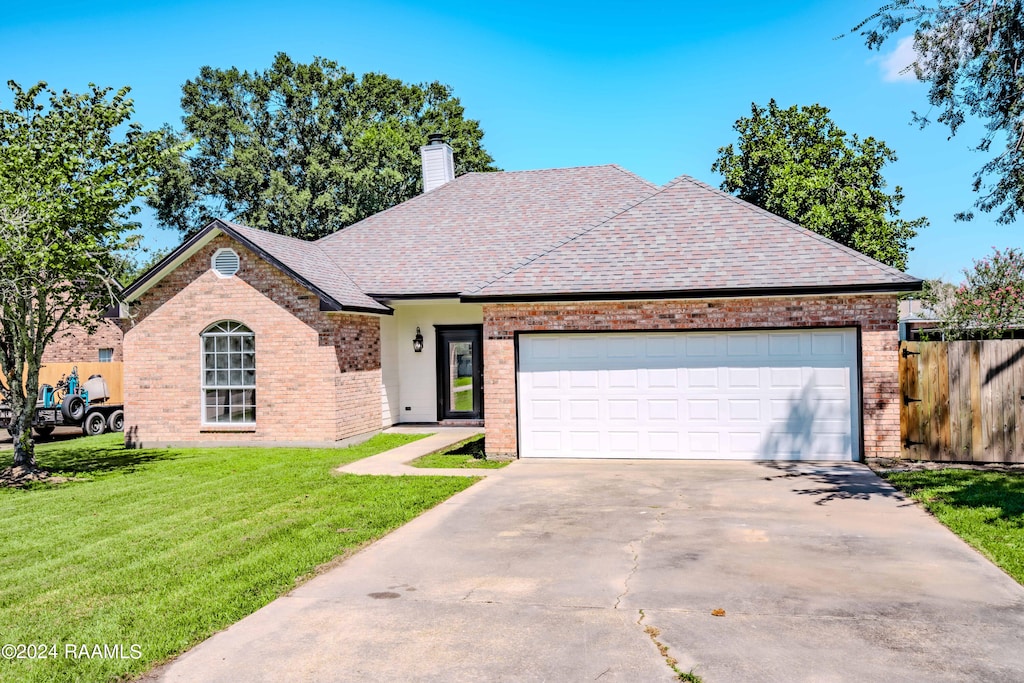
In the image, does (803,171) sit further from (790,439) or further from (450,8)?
(790,439)

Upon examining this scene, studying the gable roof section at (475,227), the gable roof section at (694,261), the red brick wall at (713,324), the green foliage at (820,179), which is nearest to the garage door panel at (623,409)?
the red brick wall at (713,324)

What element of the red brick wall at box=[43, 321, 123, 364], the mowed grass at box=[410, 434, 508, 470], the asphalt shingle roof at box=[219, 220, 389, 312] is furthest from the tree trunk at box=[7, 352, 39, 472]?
the red brick wall at box=[43, 321, 123, 364]

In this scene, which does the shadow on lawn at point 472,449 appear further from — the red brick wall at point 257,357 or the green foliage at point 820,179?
the green foliage at point 820,179

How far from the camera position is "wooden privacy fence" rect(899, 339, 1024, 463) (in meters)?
13.2

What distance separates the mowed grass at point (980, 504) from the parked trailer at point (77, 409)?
65.2 feet

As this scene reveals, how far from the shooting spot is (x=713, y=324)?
1404 cm

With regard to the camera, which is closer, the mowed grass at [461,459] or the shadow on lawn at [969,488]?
the shadow on lawn at [969,488]

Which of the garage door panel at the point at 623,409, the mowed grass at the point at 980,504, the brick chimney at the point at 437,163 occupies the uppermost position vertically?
the brick chimney at the point at 437,163

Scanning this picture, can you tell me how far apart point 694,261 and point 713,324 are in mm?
1273

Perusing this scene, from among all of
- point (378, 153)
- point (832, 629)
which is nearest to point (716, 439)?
point (832, 629)

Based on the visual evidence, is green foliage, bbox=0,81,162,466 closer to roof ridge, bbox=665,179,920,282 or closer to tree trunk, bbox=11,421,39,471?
tree trunk, bbox=11,421,39,471

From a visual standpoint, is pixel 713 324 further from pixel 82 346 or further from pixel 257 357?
pixel 82 346

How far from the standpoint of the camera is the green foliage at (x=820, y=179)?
32344 millimetres

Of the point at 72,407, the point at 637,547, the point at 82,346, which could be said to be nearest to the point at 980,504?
the point at 637,547
